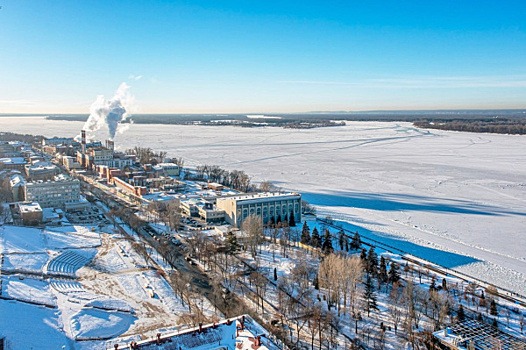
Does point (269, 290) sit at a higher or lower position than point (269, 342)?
lower

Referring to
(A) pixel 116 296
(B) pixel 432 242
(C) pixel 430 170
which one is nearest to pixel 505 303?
(B) pixel 432 242

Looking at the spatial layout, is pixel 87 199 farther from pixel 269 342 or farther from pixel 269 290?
pixel 269 342

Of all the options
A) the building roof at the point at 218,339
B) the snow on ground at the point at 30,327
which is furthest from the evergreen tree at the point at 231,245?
the building roof at the point at 218,339

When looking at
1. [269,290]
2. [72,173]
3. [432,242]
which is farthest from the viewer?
[72,173]

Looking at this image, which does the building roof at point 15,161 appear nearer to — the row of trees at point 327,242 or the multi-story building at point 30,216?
the multi-story building at point 30,216

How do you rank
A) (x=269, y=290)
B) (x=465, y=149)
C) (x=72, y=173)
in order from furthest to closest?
(x=465, y=149)
(x=72, y=173)
(x=269, y=290)

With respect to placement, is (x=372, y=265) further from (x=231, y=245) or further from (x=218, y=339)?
(x=218, y=339)
